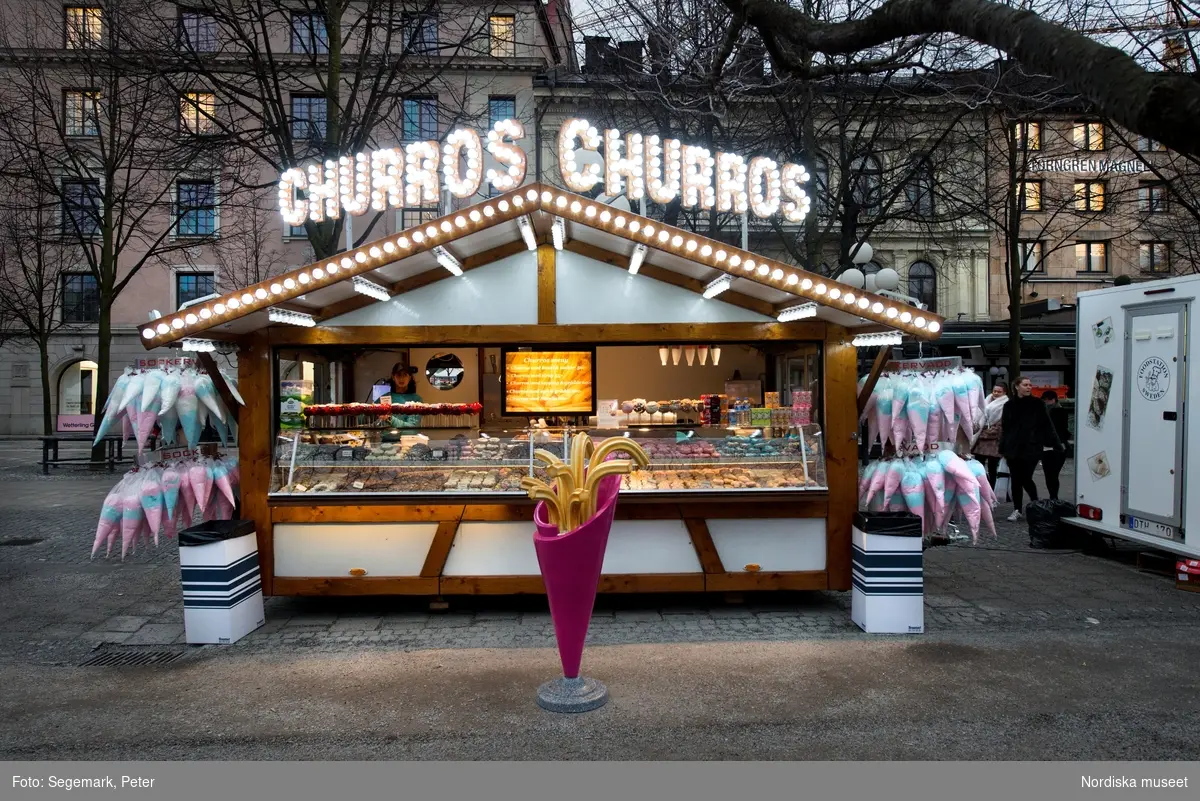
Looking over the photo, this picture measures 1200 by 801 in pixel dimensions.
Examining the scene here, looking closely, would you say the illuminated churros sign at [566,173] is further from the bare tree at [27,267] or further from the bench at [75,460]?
the bare tree at [27,267]

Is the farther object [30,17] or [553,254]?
[30,17]

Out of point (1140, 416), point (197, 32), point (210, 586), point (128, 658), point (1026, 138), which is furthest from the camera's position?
point (1026, 138)

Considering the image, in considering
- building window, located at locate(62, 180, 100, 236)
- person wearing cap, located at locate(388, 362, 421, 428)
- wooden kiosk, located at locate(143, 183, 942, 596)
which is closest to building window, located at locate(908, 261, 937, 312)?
person wearing cap, located at locate(388, 362, 421, 428)

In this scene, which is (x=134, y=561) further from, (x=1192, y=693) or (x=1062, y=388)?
(x=1062, y=388)

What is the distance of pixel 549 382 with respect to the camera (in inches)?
329

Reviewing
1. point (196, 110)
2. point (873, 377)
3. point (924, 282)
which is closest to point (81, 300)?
point (196, 110)

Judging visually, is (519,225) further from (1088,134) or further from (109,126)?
(1088,134)

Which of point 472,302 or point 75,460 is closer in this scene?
point 472,302

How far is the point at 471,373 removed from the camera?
955 centimetres

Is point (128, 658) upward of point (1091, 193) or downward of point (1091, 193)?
downward

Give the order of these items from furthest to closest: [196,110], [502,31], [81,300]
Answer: [81,300], [502,31], [196,110]

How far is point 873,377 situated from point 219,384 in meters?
5.70
